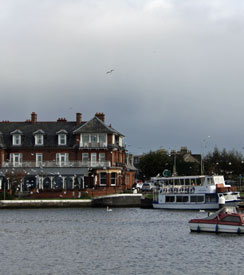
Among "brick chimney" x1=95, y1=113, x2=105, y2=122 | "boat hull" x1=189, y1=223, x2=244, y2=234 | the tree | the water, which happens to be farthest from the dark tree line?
"boat hull" x1=189, y1=223, x2=244, y2=234

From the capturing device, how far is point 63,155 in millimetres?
110500

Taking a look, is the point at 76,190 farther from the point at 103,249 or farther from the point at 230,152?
the point at 230,152

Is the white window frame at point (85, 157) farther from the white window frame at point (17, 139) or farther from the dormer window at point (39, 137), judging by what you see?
the white window frame at point (17, 139)

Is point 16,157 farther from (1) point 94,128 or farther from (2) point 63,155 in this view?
(1) point 94,128

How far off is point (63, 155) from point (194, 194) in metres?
29.3

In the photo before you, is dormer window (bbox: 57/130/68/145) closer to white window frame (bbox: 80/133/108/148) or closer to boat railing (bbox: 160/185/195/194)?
white window frame (bbox: 80/133/108/148)

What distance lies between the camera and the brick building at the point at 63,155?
105m

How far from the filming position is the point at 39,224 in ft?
229

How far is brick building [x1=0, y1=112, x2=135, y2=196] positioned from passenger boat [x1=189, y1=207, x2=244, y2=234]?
151ft

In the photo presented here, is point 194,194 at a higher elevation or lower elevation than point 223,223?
higher

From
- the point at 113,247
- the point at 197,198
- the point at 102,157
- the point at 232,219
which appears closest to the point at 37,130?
the point at 102,157

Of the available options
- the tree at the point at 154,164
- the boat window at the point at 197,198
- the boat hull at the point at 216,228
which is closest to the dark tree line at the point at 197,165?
the tree at the point at 154,164

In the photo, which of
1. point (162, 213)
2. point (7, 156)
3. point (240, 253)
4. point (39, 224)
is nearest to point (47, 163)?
point (7, 156)

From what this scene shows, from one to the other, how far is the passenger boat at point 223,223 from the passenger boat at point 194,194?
2493 cm
